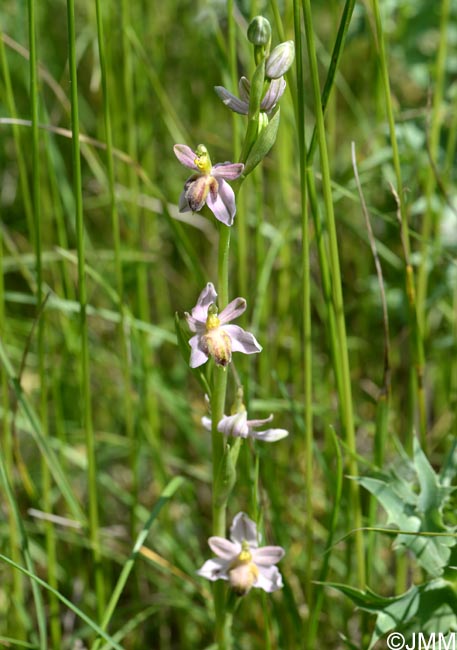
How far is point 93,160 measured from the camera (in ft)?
6.43

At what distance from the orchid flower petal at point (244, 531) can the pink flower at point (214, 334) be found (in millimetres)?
252

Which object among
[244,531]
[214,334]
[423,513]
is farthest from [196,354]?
[423,513]

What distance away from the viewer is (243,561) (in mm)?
1076

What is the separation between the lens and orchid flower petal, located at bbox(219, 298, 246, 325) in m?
0.98

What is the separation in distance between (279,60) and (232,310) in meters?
0.30

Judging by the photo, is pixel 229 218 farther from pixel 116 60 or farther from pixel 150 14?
pixel 150 14

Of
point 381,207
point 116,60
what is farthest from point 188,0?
point 381,207

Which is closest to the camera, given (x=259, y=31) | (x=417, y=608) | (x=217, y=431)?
(x=259, y=31)

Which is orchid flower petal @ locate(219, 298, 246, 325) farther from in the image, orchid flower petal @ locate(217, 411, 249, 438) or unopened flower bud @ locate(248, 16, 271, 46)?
unopened flower bud @ locate(248, 16, 271, 46)

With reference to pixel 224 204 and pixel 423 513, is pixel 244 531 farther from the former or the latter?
pixel 224 204

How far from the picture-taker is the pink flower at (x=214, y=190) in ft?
3.08

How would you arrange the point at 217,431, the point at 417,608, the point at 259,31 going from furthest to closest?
the point at 417,608, the point at 217,431, the point at 259,31

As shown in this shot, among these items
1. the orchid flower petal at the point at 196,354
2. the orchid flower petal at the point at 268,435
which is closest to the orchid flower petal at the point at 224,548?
the orchid flower petal at the point at 268,435

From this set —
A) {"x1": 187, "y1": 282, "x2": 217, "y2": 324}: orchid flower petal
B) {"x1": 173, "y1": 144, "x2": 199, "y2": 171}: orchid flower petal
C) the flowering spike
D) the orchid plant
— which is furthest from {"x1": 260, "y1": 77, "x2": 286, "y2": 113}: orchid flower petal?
the flowering spike
